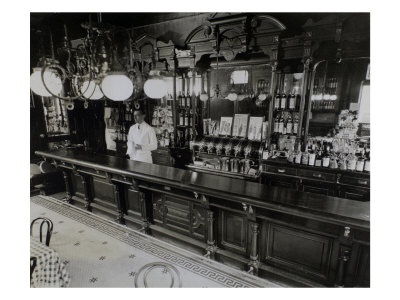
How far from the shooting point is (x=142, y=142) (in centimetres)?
496

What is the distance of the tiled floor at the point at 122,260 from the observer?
2689 mm

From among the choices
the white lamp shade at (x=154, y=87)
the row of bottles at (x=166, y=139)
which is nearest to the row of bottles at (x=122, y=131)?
the row of bottles at (x=166, y=139)

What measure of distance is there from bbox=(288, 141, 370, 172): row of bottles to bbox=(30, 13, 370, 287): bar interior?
2 cm

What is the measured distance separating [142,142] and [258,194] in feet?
10.2

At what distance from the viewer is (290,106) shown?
428 cm

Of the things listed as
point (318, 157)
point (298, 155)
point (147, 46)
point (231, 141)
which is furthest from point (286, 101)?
point (147, 46)

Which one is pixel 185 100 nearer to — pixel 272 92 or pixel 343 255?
pixel 272 92

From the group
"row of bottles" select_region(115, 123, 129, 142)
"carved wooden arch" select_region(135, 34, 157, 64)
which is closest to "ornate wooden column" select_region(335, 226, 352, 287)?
"carved wooden arch" select_region(135, 34, 157, 64)

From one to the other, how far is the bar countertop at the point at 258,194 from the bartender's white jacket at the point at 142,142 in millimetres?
1011

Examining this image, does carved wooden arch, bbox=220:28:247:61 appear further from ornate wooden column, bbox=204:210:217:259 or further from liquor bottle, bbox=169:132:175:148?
ornate wooden column, bbox=204:210:217:259

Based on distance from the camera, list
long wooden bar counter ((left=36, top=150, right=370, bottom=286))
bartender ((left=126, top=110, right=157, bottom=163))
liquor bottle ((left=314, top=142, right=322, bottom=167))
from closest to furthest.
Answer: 1. long wooden bar counter ((left=36, top=150, right=370, bottom=286))
2. liquor bottle ((left=314, top=142, right=322, bottom=167))
3. bartender ((left=126, top=110, right=157, bottom=163))

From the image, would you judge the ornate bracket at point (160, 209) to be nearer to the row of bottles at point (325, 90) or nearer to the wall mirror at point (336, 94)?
the wall mirror at point (336, 94)

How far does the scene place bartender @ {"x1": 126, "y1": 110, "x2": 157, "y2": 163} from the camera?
15.8 feet

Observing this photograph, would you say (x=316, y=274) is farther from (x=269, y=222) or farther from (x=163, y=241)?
(x=163, y=241)
